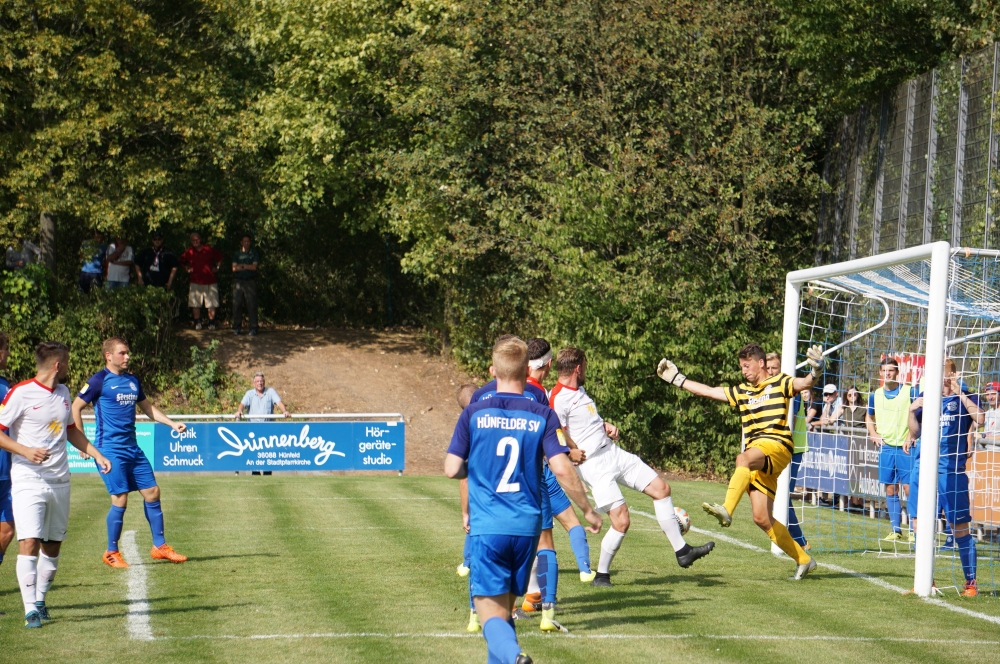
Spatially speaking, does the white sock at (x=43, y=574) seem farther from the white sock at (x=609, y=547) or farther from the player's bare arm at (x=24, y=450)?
the white sock at (x=609, y=547)

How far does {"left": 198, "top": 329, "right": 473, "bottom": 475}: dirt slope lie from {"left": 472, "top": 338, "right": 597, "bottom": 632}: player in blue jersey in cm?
1744

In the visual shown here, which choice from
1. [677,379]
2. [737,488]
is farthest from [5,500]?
[737,488]

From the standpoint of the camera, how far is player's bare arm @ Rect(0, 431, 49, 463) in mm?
7922

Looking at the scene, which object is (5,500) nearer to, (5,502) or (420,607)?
(5,502)

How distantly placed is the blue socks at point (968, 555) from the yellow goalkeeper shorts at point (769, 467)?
1.71 meters

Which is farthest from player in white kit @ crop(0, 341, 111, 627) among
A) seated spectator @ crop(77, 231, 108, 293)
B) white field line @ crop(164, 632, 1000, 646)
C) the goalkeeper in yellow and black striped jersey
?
seated spectator @ crop(77, 231, 108, 293)

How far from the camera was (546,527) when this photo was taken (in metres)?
8.38

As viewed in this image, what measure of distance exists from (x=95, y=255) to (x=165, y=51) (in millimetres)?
5354

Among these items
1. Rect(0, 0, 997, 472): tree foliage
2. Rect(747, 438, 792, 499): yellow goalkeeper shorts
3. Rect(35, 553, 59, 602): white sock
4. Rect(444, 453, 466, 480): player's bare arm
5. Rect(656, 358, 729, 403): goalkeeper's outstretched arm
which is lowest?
Rect(35, 553, 59, 602): white sock

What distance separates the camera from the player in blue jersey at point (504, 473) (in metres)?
5.94

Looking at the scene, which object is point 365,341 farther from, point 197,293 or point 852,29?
point 852,29

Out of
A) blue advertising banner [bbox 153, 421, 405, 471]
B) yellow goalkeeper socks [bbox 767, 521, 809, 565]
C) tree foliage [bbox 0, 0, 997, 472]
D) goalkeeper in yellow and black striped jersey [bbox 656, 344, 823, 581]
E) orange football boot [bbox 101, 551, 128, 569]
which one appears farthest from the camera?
tree foliage [bbox 0, 0, 997, 472]

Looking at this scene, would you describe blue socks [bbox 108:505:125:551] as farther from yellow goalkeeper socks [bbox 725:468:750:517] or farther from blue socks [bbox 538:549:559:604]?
yellow goalkeeper socks [bbox 725:468:750:517]

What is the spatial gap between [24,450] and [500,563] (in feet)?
12.8
